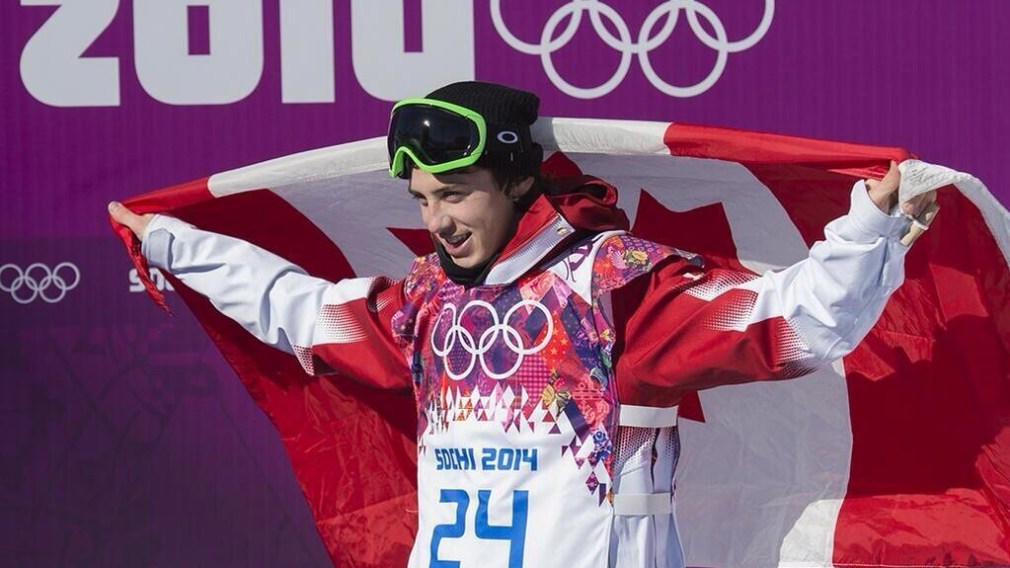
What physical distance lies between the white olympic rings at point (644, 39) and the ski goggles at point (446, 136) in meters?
0.83

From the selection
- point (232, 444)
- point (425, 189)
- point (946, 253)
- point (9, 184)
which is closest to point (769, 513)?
point (946, 253)

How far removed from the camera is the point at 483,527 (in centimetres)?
222

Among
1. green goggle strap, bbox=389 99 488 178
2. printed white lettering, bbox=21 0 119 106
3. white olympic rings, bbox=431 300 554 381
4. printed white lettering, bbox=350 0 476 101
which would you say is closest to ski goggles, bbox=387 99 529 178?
green goggle strap, bbox=389 99 488 178

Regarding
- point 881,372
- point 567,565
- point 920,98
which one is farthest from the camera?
point 920,98

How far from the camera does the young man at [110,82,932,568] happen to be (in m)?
2.17

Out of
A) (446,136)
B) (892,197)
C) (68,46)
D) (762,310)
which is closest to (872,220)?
(892,197)

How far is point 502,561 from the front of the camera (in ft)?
7.20

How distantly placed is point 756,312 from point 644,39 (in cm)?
112

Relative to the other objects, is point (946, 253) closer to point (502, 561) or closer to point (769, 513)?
point (769, 513)

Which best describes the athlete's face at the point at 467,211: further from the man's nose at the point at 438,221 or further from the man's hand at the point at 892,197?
the man's hand at the point at 892,197

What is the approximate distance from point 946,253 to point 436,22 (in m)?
1.21

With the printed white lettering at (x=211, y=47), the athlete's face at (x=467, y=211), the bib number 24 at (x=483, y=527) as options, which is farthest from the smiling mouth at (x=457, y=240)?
the printed white lettering at (x=211, y=47)

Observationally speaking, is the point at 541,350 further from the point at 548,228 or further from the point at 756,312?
the point at 756,312

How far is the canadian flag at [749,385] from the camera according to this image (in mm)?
2346
